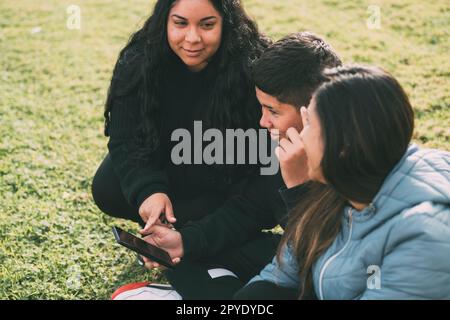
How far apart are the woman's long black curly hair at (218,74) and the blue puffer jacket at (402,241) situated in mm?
1058

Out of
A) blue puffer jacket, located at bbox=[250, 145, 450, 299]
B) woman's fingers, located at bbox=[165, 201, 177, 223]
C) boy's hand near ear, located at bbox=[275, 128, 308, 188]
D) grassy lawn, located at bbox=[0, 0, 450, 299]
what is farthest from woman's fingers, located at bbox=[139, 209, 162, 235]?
blue puffer jacket, located at bbox=[250, 145, 450, 299]

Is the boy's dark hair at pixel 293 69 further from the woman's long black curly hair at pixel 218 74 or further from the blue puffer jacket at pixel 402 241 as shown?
the blue puffer jacket at pixel 402 241

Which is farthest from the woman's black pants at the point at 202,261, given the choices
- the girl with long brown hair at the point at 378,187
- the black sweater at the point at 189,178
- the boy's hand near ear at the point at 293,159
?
the girl with long brown hair at the point at 378,187

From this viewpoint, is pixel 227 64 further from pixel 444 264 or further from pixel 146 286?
pixel 444 264

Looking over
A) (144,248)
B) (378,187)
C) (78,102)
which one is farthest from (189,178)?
(78,102)

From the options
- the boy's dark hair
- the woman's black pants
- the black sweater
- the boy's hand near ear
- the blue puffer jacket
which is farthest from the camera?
the black sweater

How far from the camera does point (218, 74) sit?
2955 millimetres

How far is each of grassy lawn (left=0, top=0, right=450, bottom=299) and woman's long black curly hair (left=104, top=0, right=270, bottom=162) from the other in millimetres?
488

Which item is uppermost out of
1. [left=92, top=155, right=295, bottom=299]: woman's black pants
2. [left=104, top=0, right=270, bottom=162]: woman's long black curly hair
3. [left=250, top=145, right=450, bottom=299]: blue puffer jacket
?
[left=104, top=0, right=270, bottom=162]: woman's long black curly hair

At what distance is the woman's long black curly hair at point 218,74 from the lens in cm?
285

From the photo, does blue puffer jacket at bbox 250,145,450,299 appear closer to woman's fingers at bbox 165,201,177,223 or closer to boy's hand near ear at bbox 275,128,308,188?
boy's hand near ear at bbox 275,128,308,188

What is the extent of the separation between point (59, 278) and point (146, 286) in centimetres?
56

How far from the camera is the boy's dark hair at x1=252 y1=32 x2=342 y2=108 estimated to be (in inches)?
99.9
